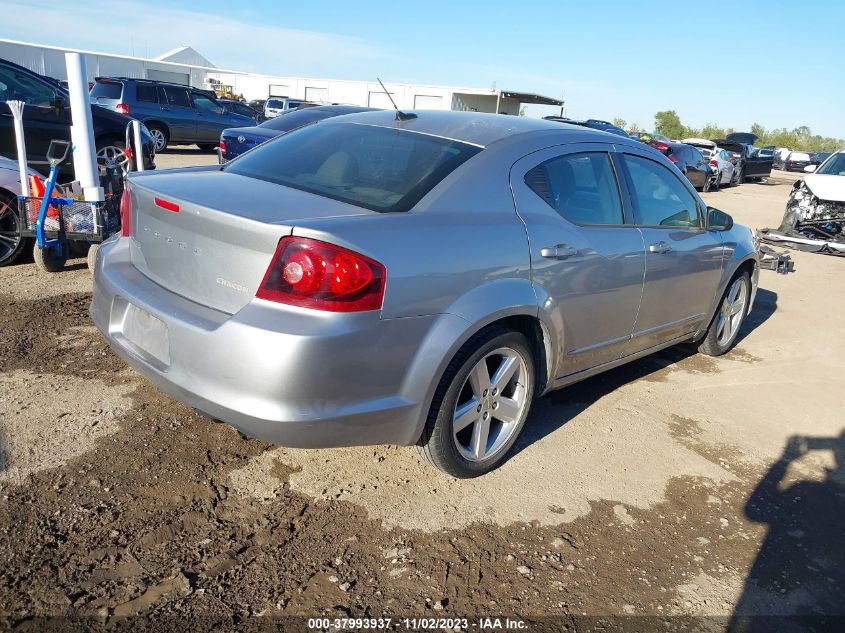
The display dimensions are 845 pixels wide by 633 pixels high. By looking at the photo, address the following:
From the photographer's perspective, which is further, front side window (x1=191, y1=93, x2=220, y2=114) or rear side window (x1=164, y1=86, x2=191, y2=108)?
→ front side window (x1=191, y1=93, x2=220, y2=114)

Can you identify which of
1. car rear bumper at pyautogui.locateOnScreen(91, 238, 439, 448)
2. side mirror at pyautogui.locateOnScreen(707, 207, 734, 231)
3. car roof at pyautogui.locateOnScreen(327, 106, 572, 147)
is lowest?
car rear bumper at pyautogui.locateOnScreen(91, 238, 439, 448)

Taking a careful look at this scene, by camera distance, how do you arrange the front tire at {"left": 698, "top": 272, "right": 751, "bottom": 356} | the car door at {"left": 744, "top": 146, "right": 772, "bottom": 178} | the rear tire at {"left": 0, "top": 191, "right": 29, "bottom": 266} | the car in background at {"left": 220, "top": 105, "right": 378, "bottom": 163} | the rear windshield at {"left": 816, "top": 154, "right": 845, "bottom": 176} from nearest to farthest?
the front tire at {"left": 698, "top": 272, "right": 751, "bottom": 356}, the rear tire at {"left": 0, "top": 191, "right": 29, "bottom": 266}, the car in background at {"left": 220, "top": 105, "right": 378, "bottom": 163}, the rear windshield at {"left": 816, "top": 154, "right": 845, "bottom": 176}, the car door at {"left": 744, "top": 146, "right": 772, "bottom": 178}

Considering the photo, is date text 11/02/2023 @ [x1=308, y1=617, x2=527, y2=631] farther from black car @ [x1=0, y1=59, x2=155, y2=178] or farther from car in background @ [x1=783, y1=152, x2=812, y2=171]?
car in background @ [x1=783, y1=152, x2=812, y2=171]

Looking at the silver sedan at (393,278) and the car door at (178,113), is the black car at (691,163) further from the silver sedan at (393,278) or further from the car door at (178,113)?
the silver sedan at (393,278)

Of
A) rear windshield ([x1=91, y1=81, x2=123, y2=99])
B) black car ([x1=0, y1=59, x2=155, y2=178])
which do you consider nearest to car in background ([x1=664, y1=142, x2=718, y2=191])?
rear windshield ([x1=91, y1=81, x2=123, y2=99])

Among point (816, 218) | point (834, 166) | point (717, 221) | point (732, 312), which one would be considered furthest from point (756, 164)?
point (717, 221)

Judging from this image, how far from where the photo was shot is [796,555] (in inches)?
117

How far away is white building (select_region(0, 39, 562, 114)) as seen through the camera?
132 feet

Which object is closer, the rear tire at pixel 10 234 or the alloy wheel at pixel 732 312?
the alloy wheel at pixel 732 312

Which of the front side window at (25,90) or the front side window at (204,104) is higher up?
the front side window at (25,90)

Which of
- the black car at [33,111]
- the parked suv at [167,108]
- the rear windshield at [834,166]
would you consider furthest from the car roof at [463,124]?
the parked suv at [167,108]

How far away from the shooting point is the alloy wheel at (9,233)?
20.0ft

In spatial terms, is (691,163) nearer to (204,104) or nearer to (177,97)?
(204,104)

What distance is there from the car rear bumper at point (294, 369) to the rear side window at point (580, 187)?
1167 millimetres
